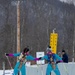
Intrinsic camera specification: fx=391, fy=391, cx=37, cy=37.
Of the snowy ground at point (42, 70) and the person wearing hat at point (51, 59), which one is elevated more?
the person wearing hat at point (51, 59)

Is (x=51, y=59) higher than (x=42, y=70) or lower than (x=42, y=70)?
higher

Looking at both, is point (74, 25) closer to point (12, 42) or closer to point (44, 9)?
point (44, 9)

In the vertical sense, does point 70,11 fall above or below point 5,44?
above

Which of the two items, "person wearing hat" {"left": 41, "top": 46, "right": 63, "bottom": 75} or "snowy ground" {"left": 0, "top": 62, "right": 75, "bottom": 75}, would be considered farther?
"snowy ground" {"left": 0, "top": 62, "right": 75, "bottom": 75}

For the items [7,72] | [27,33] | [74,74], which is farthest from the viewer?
[27,33]

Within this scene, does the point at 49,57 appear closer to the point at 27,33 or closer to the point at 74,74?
the point at 74,74

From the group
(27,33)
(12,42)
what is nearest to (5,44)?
(12,42)

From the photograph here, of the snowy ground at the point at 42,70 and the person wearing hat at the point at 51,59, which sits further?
the snowy ground at the point at 42,70

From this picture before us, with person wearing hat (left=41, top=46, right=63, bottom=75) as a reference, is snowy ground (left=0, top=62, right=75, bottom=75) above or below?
below

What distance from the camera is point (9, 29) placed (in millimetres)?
66750

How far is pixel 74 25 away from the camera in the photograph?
257 ft

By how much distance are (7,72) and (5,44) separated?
44050 millimetres

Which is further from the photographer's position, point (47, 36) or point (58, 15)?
point (58, 15)

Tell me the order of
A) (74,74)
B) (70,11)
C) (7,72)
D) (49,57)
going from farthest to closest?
(70,11) < (74,74) < (7,72) < (49,57)
